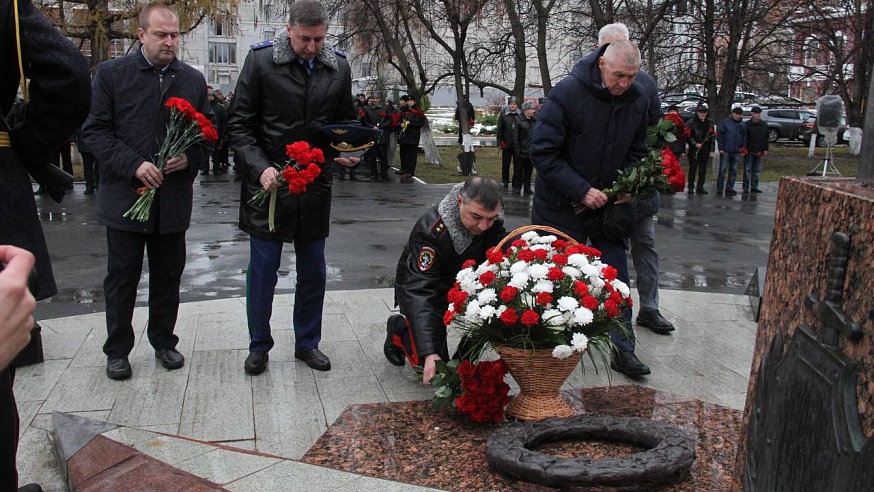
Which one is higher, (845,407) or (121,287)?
(845,407)

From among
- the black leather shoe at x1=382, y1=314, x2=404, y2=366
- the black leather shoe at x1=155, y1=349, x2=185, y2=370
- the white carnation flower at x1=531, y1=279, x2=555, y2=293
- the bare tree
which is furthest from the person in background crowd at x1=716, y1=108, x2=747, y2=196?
the white carnation flower at x1=531, y1=279, x2=555, y2=293

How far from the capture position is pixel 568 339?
4004 mm

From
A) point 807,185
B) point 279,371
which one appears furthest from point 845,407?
point 279,371

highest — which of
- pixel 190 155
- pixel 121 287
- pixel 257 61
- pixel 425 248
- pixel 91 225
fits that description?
pixel 257 61

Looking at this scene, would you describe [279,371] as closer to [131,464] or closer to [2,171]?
[131,464]

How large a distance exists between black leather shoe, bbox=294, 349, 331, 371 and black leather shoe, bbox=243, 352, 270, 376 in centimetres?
24

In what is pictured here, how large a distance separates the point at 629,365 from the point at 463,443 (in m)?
1.49

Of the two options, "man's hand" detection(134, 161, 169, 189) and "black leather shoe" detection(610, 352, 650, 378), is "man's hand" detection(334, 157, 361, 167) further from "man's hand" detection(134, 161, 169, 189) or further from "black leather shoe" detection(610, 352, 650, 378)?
"black leather shoe" detection(610, 352, 650, 378)

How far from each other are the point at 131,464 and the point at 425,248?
1842 millimetres

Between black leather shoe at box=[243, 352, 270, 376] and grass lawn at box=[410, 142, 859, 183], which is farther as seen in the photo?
grass lawn at box=[410, 142, 859, 183]

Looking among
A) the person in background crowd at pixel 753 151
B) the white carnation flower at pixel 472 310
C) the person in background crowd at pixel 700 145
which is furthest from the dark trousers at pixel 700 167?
the white carnation flower at pixel 472 310

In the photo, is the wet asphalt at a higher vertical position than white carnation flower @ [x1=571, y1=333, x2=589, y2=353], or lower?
lower

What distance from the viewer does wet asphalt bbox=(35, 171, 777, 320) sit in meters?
8.09

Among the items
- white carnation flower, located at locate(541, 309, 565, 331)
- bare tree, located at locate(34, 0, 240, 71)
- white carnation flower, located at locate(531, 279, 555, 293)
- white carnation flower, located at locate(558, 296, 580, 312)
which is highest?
bare tree, located at locate(34, 0, 240, 71)
